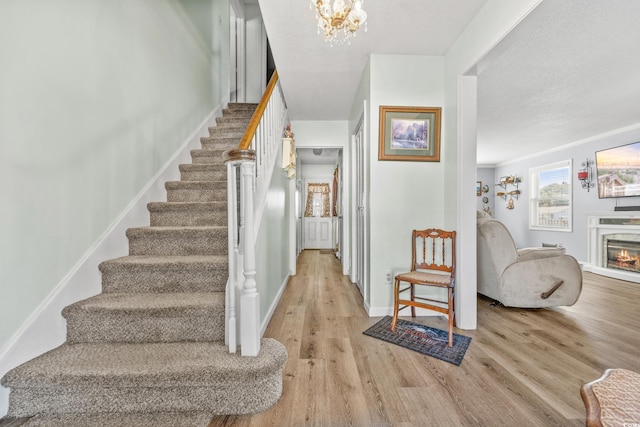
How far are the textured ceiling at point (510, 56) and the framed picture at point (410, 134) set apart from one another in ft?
1.80

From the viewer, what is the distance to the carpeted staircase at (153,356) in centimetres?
127

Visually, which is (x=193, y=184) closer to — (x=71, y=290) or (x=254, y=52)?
(x=71, y=290)

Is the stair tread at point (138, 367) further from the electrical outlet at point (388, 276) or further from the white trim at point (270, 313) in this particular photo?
the electrical outlet at point (388, 276)

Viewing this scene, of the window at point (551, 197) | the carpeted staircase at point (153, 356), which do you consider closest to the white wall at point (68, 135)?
the carpeted staircase at point (153, 356)

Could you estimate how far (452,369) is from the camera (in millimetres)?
1740

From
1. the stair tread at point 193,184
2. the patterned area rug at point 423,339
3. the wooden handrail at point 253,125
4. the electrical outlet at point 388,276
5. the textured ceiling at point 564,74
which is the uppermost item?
the textured ceiling at point 564,74

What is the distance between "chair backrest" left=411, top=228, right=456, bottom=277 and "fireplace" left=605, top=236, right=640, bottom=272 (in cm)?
402

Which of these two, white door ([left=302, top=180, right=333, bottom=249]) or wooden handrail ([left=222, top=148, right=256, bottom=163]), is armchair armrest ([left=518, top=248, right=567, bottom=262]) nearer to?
wooden handrail ([left=222, top=148, right=256, bottom=163])

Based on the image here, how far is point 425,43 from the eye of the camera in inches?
98.0

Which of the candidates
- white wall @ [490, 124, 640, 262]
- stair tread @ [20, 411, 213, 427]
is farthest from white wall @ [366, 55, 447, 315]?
white wall @ [490, 124, 640, 262]

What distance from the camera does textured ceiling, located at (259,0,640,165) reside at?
6.75 feet

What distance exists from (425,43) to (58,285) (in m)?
3.26

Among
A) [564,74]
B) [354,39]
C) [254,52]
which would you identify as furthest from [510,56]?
[254,52]

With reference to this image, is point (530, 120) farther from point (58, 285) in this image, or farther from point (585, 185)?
point (58, 285)
